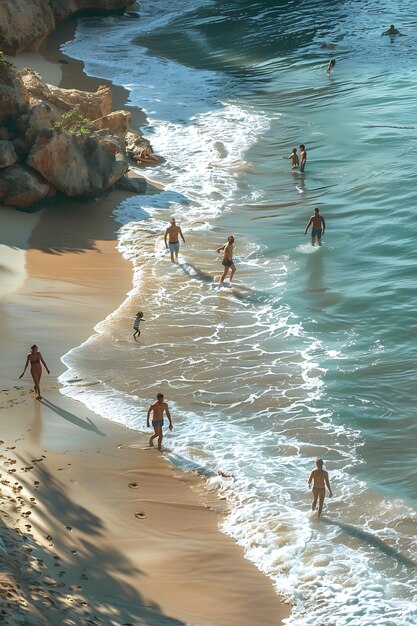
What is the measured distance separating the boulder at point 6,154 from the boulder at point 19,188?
0.27m

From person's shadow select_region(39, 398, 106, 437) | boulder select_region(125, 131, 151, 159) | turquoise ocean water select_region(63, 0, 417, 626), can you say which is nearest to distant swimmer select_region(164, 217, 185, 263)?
turquoise ocean water select_region(63, 0, 417, 626)

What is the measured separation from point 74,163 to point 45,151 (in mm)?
813

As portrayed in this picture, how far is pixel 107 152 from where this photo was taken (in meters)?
27.2

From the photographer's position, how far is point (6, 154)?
24984mm

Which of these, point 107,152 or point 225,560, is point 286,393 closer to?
point 225,560

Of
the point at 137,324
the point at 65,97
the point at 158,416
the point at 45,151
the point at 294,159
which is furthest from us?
the point at 65,97

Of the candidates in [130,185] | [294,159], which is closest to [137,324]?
[130,185]

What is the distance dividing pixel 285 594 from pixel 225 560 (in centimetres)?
92

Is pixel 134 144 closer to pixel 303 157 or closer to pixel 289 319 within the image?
pixel 303 157

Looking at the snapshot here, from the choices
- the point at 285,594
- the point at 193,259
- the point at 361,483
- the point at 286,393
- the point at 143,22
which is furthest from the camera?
the point at 143,22

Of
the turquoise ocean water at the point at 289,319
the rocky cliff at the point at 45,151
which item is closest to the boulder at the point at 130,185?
the rocky cliff at the point at 45,151

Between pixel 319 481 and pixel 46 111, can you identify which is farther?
pixel 46 111

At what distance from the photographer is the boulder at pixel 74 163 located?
83.8 feet

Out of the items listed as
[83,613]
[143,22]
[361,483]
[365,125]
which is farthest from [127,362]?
[143,22]
